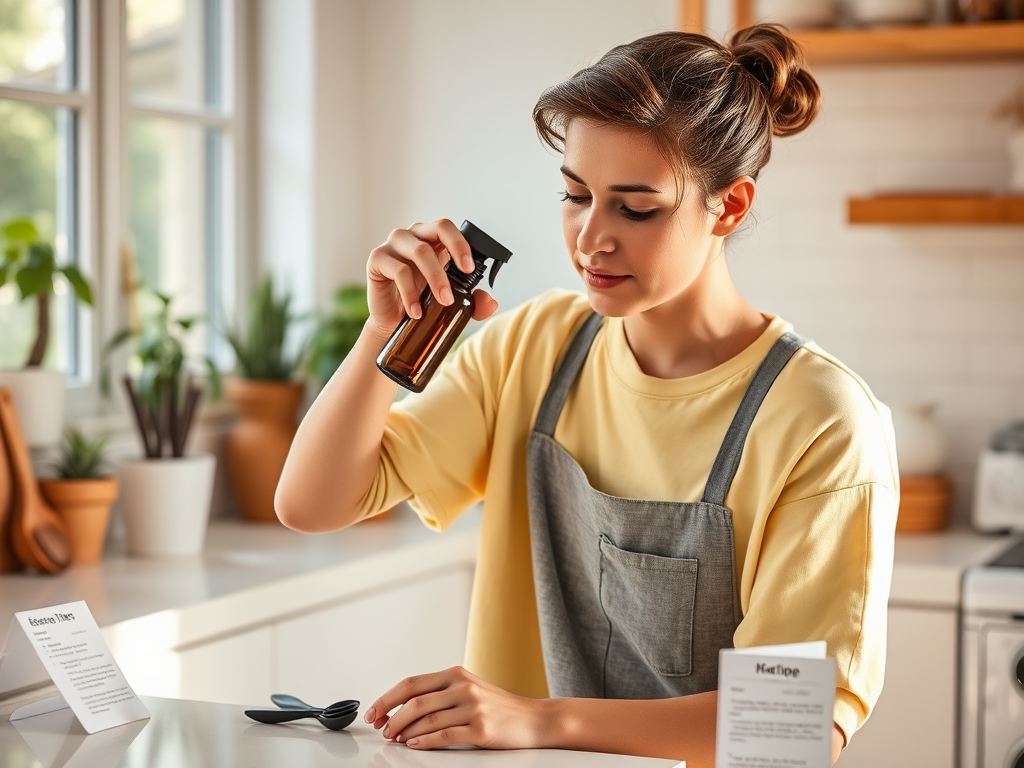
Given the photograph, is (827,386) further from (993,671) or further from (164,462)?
(164,462)

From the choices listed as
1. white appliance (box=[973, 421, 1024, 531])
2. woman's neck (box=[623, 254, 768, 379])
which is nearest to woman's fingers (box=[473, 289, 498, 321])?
woman's neck (box=[623, 254, 768, 379])

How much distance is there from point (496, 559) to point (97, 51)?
1847 mm

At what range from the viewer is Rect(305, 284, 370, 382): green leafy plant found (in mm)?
3336

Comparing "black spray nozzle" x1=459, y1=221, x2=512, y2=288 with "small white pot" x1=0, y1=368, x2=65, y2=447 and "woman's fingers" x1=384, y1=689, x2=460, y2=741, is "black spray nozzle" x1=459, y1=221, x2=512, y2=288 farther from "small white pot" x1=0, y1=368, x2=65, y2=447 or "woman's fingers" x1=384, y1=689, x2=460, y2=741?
"small white pot" x1=0, y1=368, x2=65, y2=447

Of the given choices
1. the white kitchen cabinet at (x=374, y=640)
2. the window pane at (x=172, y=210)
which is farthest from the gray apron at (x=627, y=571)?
the window pane at (x=172, y=210)

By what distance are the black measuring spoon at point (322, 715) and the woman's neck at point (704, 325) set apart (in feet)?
2.09

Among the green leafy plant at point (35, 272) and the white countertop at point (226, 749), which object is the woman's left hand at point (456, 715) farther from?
the green leafy plant at point (35, 272)

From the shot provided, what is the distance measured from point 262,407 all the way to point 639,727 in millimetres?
2010

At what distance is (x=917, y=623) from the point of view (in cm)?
270

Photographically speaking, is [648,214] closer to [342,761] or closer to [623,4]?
[342,761]

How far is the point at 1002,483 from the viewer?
3.08 m

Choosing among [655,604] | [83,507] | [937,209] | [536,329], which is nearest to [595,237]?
[536,329]

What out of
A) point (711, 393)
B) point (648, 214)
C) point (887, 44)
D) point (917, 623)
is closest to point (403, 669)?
point (917, 623)

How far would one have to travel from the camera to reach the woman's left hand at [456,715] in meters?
1.34
